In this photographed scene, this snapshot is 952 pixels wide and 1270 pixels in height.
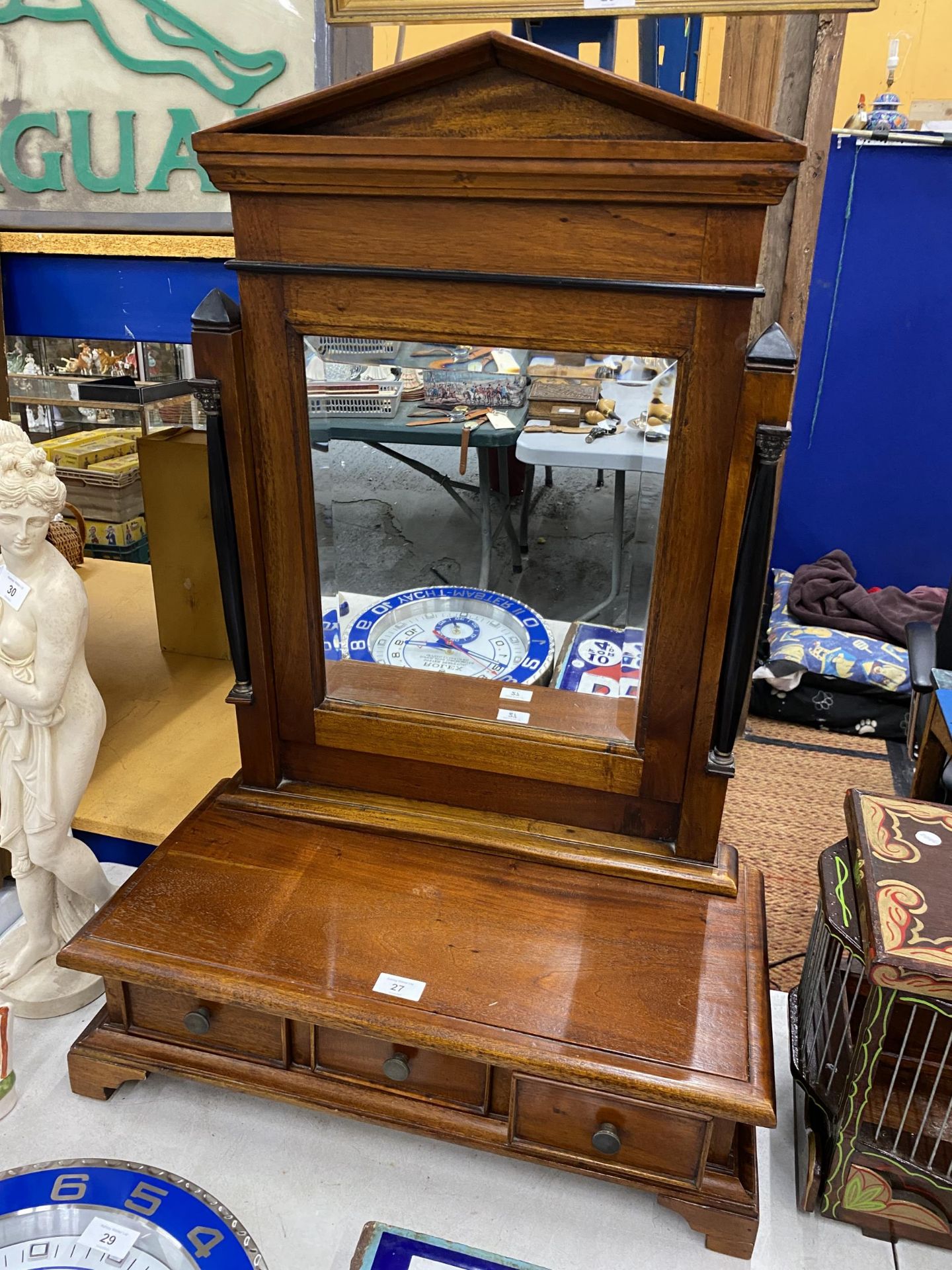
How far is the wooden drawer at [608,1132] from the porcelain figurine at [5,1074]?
62 cm

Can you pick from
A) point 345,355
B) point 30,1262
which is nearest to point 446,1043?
point 30,1262

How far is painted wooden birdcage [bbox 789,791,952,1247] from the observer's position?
880 mm

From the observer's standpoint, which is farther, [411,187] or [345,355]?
[345,355]

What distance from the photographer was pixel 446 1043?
93 centimetres

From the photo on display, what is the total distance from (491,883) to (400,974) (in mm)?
178

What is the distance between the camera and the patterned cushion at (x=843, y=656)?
2.59 meters

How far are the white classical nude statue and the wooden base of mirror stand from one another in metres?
0.15

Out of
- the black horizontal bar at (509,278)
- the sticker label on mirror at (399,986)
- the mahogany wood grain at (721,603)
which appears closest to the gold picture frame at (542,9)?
the black horizontal bar at (509,278)

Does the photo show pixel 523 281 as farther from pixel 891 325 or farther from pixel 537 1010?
pixel 891 325

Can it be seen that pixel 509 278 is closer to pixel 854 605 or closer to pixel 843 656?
pixel 843 656

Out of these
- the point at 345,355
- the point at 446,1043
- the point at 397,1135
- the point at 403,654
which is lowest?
the point at 397,1135

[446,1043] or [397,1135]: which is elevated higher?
[446,1043]

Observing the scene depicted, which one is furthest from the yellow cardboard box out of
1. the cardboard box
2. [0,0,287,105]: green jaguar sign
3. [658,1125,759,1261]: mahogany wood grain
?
[658,1125,759,1261]: mahogany wood grain

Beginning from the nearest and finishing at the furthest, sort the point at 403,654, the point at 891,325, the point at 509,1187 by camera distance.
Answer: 1. the point at 509,1187
2. the point at 403,654
3. the point at 891,325
